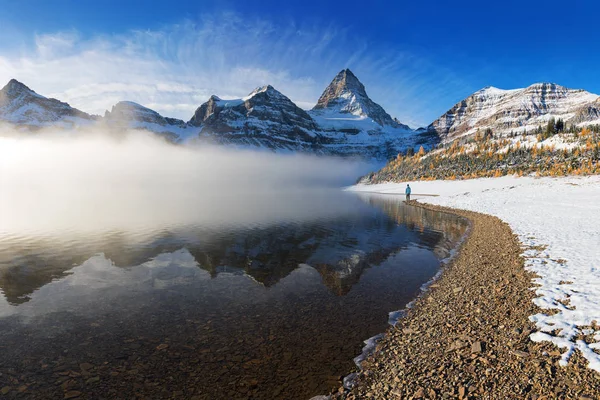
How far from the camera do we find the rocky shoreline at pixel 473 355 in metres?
6.11

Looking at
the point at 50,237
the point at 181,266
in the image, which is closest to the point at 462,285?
the point at 181,266

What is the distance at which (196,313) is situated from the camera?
12273 millimetres


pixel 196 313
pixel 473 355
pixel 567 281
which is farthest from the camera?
pixel 196 313

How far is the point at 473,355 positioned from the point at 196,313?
10.3 meters

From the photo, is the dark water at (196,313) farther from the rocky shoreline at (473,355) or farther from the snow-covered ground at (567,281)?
the snow-covered ground at (567,281)

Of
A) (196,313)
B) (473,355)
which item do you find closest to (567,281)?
(473,355)

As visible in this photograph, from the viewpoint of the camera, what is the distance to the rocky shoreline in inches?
241

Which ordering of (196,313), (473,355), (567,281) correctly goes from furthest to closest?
(196,313)
(567,281)
(473,355)

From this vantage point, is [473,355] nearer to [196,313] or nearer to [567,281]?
[567,281]

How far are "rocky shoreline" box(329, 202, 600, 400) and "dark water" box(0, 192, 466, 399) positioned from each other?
1.04m

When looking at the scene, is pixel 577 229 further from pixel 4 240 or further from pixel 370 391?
pixel 4 240

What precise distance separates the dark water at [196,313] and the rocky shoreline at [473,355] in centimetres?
104

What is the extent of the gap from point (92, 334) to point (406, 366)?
1104 centimetres

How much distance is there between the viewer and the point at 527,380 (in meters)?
6.21
